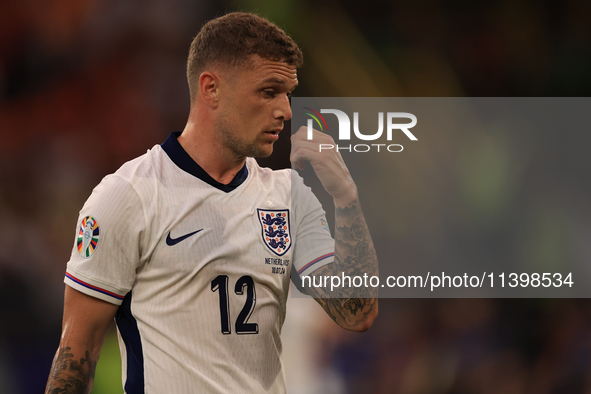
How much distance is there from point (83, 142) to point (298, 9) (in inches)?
52.1

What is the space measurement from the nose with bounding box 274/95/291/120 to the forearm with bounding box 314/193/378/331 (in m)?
0.38

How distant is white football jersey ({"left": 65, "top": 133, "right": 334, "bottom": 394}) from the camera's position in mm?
1417

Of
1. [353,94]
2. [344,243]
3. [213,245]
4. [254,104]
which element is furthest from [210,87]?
[353,94]

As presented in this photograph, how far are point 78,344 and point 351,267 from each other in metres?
0.90

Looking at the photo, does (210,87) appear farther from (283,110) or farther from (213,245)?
(213,245)

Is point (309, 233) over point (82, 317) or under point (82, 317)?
over

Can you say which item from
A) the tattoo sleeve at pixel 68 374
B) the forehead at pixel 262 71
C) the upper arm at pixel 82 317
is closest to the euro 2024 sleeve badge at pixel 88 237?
the upper arm at pixel 82 317

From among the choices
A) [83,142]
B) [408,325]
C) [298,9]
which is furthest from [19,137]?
[408,325]

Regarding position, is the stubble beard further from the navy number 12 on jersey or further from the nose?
the navy number 12 on jersey

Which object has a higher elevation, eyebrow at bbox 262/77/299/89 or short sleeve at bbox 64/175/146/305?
eyebrow at bbox 262/77/299/89

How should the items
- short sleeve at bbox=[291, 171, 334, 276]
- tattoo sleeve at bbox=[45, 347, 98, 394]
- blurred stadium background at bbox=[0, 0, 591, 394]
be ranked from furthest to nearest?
blurred stadium background at bbox=[0, 0, 591, 394], short sleeve at bbox=[291, 171, 334, 276], tattoo sleeve at bbox=[45, 347, 98, 394]

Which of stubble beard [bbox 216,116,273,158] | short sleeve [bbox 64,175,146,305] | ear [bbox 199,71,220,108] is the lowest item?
short sleeve [bbox 64,175,146,305]

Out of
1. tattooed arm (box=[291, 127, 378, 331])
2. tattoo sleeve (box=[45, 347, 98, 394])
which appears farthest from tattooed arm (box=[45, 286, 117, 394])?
tattooed arm (box=[291, 127, 378, 331])

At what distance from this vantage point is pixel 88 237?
1.43 metres
